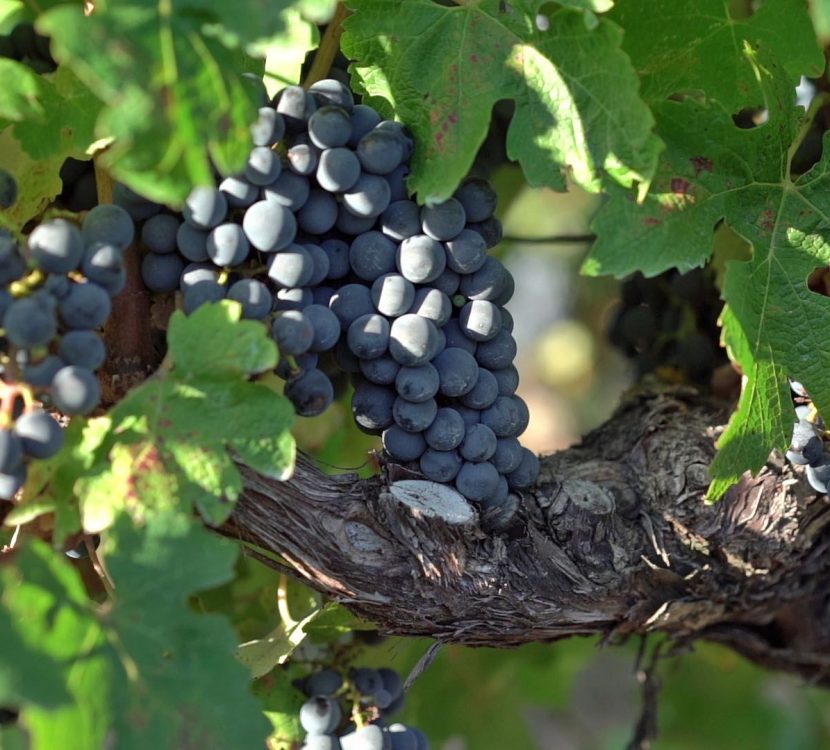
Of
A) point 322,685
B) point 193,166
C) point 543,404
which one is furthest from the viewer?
point 543,404

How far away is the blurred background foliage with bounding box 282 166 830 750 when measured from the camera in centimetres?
170

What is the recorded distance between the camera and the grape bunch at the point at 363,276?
0.96 meters

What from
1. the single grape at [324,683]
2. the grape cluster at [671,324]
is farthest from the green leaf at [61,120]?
the grape cluster at [671,324]

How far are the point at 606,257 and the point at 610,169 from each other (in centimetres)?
8

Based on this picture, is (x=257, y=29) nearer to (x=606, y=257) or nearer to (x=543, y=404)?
(x=606, y=257)

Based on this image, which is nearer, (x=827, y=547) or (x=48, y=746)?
(x=48, y=746)

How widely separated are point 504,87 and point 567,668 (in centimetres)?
129

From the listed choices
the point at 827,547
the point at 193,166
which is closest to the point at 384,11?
the point at 193,166

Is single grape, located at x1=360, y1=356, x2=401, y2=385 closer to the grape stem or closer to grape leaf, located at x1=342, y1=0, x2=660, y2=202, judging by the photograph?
grape leaf, located at x1=342, y1=0, x2=660, y2=202

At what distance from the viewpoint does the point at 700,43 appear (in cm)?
116

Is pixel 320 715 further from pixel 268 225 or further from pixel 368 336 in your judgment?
pixel 268 225

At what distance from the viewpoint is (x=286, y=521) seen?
1050 mm

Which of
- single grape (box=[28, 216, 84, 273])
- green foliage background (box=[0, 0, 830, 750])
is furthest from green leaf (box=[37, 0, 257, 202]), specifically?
single grape (box=[28, 216, 84, 273])

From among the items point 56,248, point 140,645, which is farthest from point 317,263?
point 140,645
